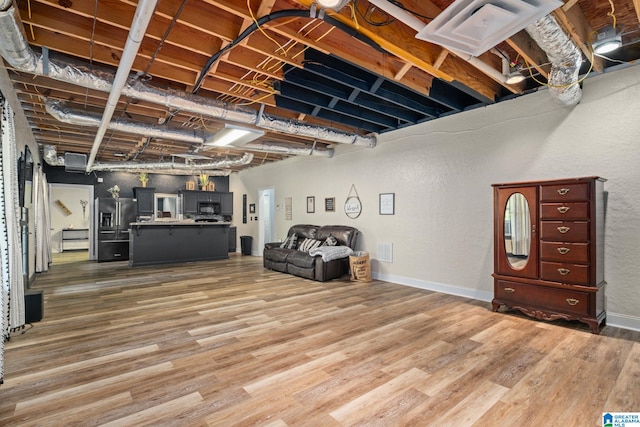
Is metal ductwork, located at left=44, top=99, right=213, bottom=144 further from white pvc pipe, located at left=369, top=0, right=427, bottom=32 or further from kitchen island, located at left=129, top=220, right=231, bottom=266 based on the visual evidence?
white pvc pipe, located at left=369, top=0, right=427, bottom=32

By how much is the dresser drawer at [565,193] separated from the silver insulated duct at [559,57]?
39.0 inches

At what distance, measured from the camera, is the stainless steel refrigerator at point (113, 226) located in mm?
8258

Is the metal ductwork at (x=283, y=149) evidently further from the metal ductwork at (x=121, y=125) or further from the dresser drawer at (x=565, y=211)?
the dresser drawer at (x=565, y=211)

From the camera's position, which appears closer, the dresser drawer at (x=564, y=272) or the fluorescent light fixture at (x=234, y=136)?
the dresser drawer at (x=564, y=272)

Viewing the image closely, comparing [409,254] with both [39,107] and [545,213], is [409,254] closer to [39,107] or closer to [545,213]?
[545,213]

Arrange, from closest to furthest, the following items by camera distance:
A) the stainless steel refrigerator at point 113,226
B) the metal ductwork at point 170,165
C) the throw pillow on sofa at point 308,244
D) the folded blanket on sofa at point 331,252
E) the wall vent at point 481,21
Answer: the wall vent at point 481,21 < the folded blanket on sofa at point 331,252 < the throw pillow on sofa at point 308,244 < the metal ductwork at point 170,165 < the stainless steel refrigerator at point 113,226

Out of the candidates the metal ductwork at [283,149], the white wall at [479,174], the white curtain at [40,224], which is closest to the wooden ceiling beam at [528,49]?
the white wall at [479,174]

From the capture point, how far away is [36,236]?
6.02 meters

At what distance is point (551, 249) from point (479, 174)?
4.75 feet

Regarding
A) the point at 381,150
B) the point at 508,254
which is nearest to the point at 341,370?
the point at 508,254

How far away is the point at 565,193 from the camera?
10.9 feet

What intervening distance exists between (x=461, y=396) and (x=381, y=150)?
4546 millimetres

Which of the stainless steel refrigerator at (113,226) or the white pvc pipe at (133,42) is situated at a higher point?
the white pvc pipe at (133,42)

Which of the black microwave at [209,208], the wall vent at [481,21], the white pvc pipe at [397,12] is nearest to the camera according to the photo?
the wall vent at [481,21]
